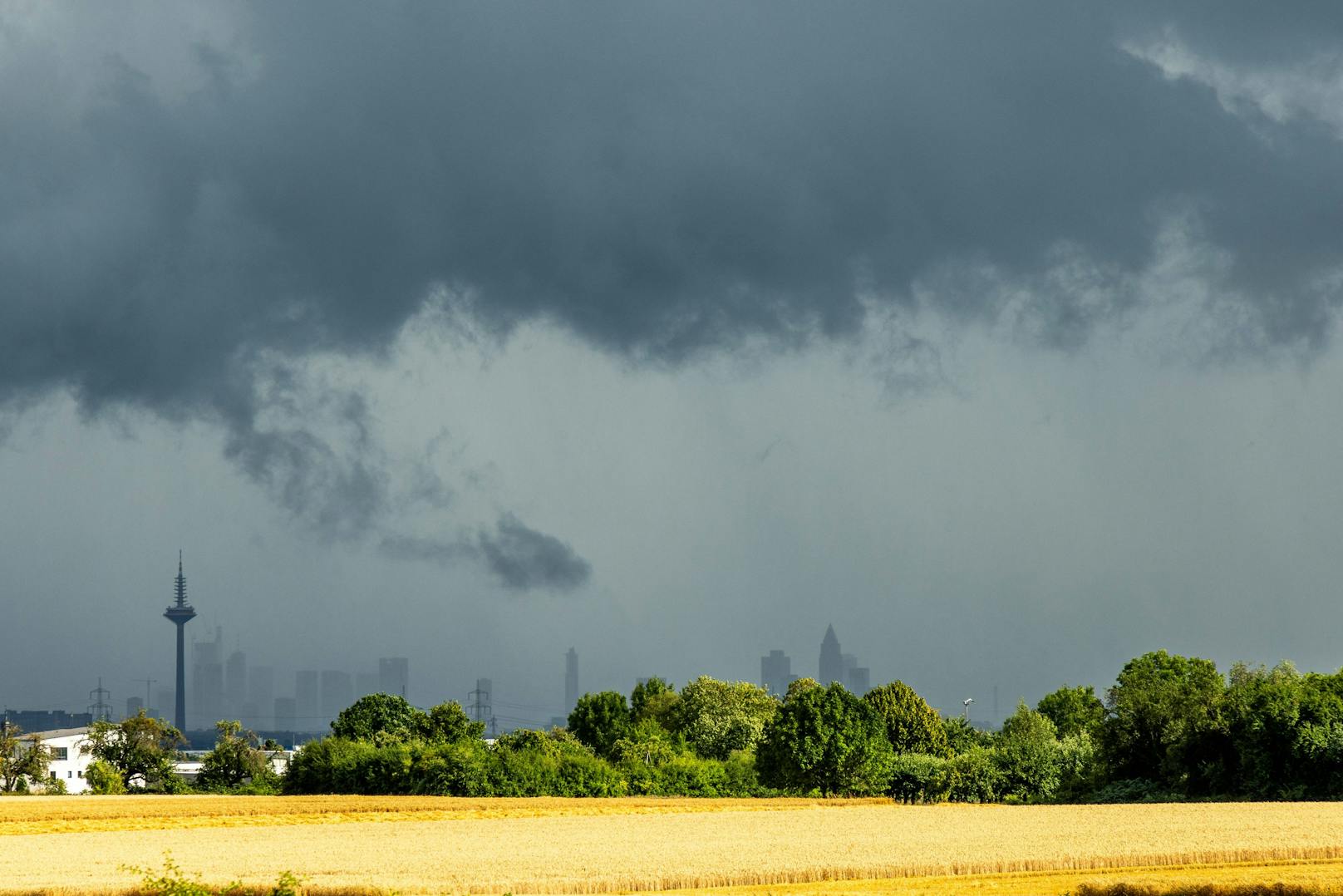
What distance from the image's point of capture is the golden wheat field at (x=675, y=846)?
49406 mm

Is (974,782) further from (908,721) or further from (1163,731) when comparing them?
(908,721)

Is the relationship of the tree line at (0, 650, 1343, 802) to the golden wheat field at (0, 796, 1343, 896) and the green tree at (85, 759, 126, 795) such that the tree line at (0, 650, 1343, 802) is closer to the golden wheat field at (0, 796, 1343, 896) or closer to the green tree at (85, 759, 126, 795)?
the green tree at (85, 759, 126, 795)

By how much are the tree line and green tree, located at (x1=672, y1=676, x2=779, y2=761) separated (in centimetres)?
30

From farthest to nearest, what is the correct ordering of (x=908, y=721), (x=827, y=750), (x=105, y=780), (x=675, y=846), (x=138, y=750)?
(x=138, y=750) → (x=105, y=780) → (x=908, y=721) → (x=827, y=750) → (x=675, y=846)

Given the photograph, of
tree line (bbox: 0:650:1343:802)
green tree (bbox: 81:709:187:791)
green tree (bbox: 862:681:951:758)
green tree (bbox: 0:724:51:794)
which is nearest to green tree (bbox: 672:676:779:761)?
tree line (bbox: 0:650:1343:802)

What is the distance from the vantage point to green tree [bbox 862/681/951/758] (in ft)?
415

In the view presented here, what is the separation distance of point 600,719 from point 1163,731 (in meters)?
81.4

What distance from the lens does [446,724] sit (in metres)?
138

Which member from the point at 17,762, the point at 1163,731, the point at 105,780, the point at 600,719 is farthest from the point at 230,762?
the point at 1163,731

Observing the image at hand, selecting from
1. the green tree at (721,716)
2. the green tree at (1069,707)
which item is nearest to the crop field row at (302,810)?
the green tree at (721,716)

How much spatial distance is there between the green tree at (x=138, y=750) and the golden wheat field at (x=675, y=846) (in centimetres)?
5008

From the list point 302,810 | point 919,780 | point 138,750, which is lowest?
point 919,780

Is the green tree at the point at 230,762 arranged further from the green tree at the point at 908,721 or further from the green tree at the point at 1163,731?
the green tree at the point at 1163,731

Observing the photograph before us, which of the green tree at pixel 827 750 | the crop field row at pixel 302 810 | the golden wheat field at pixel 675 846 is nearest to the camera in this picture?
the golden wheat field at pixel 675 846
